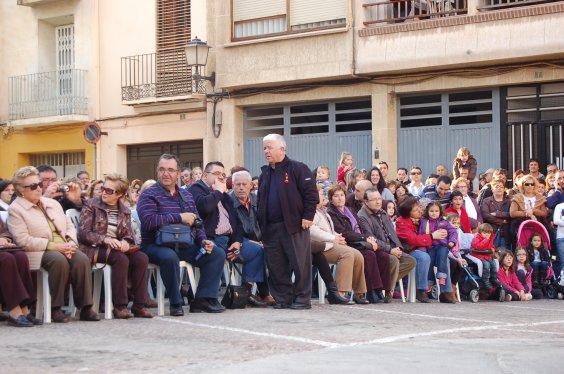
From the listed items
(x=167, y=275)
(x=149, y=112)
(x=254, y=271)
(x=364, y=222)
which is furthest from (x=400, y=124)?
(x=167, y=275)

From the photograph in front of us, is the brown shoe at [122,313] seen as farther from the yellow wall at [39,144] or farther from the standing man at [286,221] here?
the yellow wall at [39,144]

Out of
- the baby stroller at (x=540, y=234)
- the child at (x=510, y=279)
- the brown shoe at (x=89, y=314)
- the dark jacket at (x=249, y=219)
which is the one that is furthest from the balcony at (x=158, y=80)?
the brown shoe at (x=89, y=314)

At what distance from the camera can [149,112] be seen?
29.5m

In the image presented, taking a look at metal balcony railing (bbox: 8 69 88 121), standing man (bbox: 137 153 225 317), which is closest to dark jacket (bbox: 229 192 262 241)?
standing man (bbox: 137 153 225 317)

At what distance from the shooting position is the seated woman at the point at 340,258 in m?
15.2

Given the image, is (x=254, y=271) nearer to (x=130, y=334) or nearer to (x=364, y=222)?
(x=364, y=222)

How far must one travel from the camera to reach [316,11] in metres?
26.2

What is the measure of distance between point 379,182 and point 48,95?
14813 millimetres

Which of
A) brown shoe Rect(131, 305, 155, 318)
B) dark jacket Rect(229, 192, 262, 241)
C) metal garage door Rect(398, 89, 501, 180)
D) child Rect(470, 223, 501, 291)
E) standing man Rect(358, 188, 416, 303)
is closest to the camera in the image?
brown shoe Rect(131, 305, 155, 318)

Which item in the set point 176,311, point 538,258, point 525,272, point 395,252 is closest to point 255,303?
point 176,311

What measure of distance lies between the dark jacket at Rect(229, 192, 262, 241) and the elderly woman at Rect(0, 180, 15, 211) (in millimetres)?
2916

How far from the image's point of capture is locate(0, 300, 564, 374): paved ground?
29.8 ft

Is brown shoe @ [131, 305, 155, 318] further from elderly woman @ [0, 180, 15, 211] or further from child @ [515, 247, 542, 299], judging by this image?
child @ [515, 247, 542, 299]

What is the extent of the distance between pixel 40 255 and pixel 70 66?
19.8 metres
